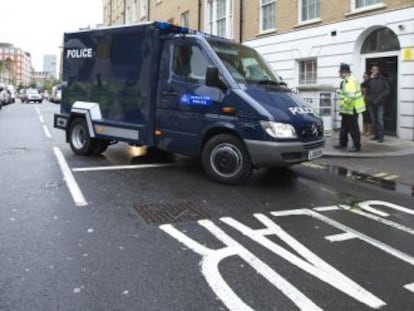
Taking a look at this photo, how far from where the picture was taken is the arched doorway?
13.7 meters

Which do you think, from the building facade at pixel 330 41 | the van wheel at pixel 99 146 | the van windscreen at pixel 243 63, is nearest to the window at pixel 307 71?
the building facade at pixel 330 41

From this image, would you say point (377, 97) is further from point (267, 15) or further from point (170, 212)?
point (170, 212)

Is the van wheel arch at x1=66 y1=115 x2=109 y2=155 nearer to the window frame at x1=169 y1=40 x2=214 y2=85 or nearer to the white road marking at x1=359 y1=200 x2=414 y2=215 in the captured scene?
the window frame at x1=169 y1=40 x2=214 y2=85

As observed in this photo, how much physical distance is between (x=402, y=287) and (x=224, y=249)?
5.22 feet

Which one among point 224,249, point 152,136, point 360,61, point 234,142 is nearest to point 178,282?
point 224,249

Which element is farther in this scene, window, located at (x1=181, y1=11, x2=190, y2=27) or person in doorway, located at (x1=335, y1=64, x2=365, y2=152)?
window, located at (x1=181, y1=11, x2=190, y2=27)

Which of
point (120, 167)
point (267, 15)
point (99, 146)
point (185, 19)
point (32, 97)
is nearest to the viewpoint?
point (120, 167)

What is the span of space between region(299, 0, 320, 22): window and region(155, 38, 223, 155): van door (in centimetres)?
932

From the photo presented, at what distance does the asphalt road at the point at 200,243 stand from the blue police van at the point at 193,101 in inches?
23.2

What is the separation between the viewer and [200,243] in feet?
16.4

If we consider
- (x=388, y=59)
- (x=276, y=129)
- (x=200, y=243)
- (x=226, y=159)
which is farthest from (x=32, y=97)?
(x=200, y=243)

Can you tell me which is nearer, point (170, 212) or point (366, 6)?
point (170, 212)

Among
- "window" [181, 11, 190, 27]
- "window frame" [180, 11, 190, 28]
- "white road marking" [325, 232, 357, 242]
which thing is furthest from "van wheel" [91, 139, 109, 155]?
"window" [181, 11, 190, 27]

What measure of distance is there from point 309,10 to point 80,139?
9627 mm
